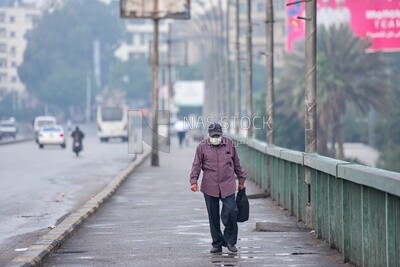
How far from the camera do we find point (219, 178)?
16.1 metres

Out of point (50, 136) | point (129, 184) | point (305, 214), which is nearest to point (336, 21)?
point (50, 136)

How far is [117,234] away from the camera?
19234mm

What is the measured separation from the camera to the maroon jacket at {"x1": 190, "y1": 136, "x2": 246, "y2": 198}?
16.0m

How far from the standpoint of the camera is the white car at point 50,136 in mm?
77500

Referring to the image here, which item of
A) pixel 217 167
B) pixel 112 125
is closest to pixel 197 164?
pixel 217 167

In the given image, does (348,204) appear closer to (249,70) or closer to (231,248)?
(231,248)

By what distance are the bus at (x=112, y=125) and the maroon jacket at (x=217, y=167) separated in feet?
269

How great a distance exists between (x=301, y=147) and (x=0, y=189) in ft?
207

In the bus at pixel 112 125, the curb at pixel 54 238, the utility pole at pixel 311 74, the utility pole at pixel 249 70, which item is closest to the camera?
the curb at pixel 54 238

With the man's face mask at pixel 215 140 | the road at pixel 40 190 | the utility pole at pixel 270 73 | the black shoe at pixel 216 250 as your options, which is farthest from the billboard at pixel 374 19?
the man's face mask at pixel 215 140

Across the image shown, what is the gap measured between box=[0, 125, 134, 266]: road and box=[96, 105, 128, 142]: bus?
39.5 m

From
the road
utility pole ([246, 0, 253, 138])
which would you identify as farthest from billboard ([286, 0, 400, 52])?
utility pole ([246, 0, 253, 138])

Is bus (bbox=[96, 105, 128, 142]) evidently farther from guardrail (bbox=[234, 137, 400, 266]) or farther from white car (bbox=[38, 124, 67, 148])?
guardrail (bbox=[234, 137, 400, 266])

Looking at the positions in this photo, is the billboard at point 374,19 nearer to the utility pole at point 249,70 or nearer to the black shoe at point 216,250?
the utility pole at point 249,70
